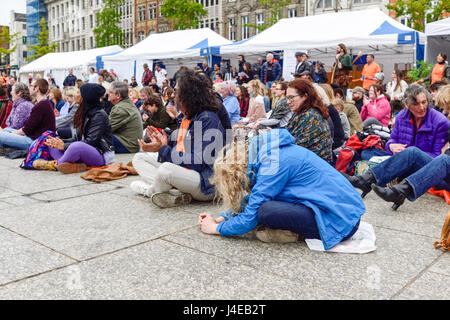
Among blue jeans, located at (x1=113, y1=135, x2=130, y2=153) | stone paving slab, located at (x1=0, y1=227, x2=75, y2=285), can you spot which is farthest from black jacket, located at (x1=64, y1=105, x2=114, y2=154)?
stone paving slab, located at (x1=0, y1=227, x2=75, y2=285)

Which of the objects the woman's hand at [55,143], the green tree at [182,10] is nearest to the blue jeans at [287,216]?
the woman's hand at [55,143]

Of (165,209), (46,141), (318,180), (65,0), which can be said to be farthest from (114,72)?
(65,0)

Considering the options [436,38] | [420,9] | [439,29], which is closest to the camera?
[439,29]

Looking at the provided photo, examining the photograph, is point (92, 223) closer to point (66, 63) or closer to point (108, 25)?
point (66, 63)

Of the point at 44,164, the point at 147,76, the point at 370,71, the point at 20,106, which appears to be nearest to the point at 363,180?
the point at 44,164

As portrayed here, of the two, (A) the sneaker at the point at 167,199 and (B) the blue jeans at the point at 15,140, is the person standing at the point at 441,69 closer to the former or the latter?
(A) the sneaker at the point at 167,199

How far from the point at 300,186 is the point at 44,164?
5.42 m

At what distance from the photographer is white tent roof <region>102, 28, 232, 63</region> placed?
67.9 ft

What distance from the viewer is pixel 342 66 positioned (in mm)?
13078

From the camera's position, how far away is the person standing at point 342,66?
13.0 m

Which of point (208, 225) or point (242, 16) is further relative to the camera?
point (242, 16)

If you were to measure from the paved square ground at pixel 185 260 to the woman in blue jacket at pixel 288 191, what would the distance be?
0.76 ft

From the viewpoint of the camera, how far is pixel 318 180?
12.0 feet
